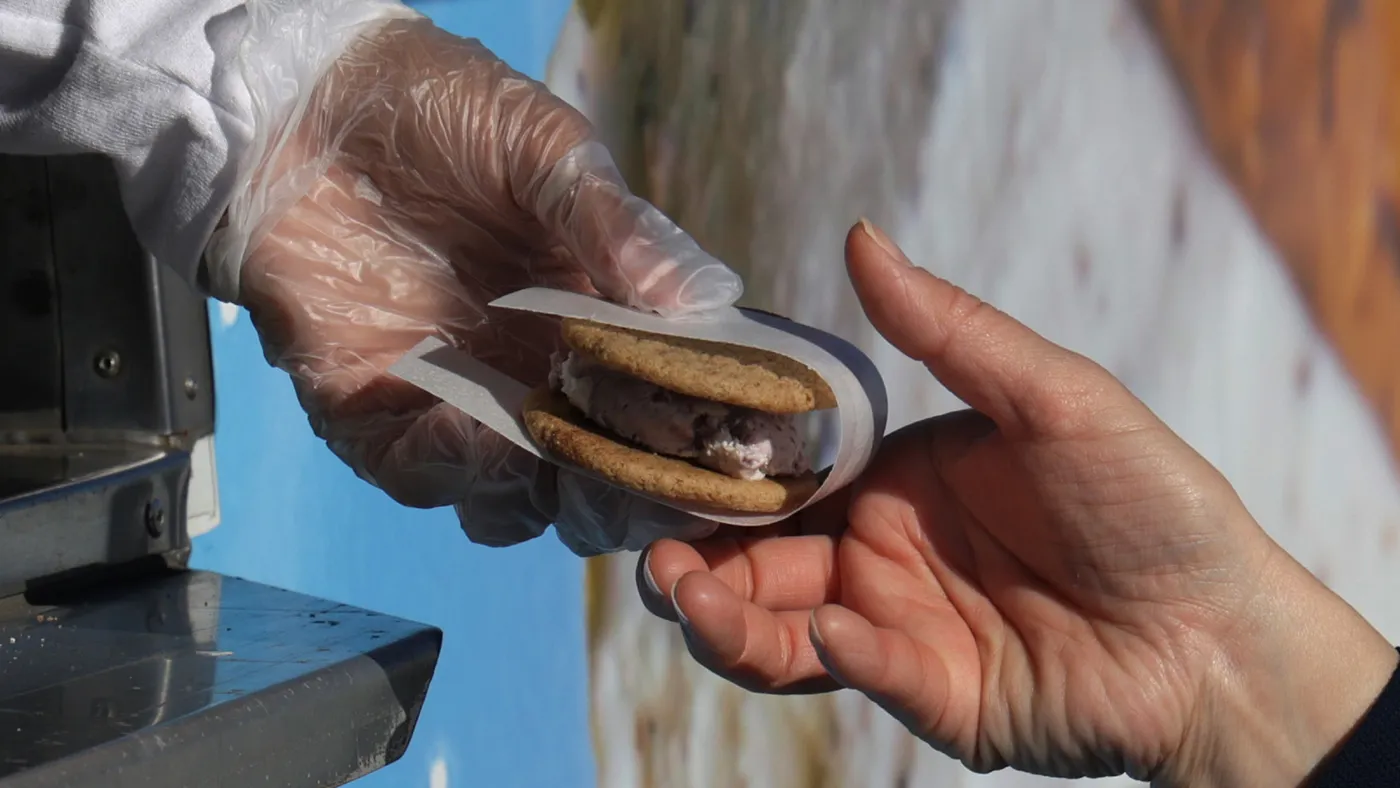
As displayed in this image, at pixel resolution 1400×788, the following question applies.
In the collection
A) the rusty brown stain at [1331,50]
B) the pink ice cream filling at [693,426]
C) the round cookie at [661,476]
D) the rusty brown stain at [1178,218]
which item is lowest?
the round cookie at [661,476]

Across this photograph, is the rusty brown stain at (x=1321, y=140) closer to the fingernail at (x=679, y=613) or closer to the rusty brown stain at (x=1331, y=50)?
the rusty brown stain at (x=1331, y=50)

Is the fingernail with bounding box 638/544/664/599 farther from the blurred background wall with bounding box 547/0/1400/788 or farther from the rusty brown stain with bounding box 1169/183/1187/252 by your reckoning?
the rusty brown stain with bounding box 1169/183/1187/252

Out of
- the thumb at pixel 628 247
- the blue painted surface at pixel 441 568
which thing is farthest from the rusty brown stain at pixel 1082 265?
the blue painted surface at pixel 441 568

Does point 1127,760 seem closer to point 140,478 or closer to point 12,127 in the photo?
point 140,478

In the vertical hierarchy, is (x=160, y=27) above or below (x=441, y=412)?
above

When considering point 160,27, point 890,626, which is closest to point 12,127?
point 160,27

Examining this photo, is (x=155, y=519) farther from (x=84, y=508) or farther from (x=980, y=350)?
(x=980, y=350)
